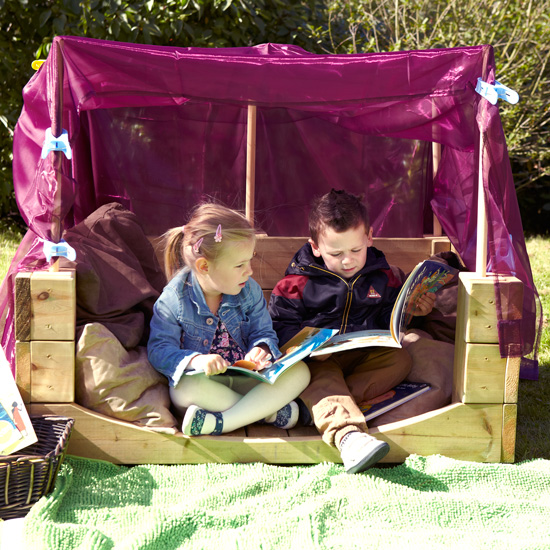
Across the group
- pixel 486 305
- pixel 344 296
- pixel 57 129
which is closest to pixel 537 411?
pixel 486 305

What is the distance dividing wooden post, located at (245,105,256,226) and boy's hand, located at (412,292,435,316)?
94 centimetres

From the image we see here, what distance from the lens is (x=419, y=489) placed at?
2297 millimetres

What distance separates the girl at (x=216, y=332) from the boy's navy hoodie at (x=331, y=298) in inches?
7.2

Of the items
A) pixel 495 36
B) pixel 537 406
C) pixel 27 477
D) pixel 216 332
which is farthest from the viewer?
pixel 495 36

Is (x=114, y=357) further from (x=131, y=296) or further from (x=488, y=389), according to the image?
(x=488, y=389)

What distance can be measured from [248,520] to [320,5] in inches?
179

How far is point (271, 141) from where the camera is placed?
3.54m

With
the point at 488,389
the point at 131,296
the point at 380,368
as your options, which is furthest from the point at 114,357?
the point at 488,389

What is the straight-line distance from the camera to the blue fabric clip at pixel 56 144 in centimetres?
233

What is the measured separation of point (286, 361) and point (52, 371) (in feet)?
2.42

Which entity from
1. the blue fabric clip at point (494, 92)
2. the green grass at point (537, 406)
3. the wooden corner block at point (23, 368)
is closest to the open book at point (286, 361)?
the wooden corner block at point (23, 368)

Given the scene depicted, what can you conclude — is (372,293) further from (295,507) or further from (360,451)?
(295,507)

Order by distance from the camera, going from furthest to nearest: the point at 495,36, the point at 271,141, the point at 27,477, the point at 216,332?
the point at 495,36 < the point at 271,141 < the point at 216,332 < the point at 27,477

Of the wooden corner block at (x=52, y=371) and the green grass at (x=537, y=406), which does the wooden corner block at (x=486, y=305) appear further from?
the wooden corner block at (x=52, y=371)
